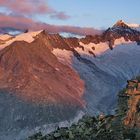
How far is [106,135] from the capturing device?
49156 millimetres

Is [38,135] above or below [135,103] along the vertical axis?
below

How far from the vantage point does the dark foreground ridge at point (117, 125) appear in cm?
4931

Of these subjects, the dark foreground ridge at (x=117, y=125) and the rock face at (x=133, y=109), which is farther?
the rock face at (x=133, y=109)

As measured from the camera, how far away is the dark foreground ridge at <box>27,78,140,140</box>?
49.3m

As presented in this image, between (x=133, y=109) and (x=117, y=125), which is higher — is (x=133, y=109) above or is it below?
above

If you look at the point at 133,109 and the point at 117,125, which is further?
the point at 133,109

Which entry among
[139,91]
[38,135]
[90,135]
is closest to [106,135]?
[90,135]

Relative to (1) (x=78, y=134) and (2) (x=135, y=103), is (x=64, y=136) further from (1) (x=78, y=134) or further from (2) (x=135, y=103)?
(2) (x=135, y=103)

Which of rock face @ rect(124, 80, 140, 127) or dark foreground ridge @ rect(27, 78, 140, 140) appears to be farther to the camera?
rock face @ rect(124, 80, 140, 127)

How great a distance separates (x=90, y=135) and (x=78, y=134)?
1134 mm

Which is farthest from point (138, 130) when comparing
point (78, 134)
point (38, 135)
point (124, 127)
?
point (38, 135)

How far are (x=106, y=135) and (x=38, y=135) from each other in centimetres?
790

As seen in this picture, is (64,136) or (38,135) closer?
(64,136)

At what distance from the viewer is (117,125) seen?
165ft
